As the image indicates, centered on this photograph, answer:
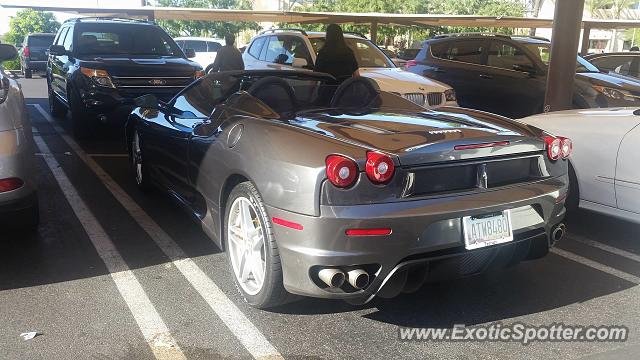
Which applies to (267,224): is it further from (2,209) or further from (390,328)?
(2,209)

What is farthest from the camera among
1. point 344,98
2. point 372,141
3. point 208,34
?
point 208,34

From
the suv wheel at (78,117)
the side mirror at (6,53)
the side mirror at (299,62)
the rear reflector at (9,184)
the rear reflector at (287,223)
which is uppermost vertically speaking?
the side mirror at (6,53)

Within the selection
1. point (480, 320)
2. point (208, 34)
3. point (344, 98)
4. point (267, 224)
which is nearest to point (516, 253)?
point (480, 320)

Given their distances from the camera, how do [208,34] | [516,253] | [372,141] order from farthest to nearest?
[208,34]
[516,253]
[372,141]

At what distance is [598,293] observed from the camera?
369 centimetres

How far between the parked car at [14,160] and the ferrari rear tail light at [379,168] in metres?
2.45

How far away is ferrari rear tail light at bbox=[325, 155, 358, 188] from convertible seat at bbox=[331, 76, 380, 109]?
1.54m

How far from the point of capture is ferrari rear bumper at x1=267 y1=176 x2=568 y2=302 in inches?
111

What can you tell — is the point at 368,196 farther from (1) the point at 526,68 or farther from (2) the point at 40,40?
(2) the point at 40,40

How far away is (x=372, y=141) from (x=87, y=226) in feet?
9.79

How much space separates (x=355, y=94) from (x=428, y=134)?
1.30m

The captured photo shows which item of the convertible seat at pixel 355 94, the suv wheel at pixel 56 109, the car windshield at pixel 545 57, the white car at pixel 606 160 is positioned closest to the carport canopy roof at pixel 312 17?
the suv wheel at pixel 56 109

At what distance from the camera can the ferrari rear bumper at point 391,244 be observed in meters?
2.81

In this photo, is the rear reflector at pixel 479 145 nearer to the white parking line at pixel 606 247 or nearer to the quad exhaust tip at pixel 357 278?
the quad exhaust tip at pixel 357 278
